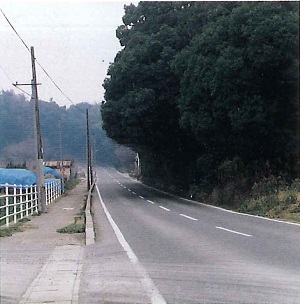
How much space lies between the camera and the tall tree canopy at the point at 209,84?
24797 mm

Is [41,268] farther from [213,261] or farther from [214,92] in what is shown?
[214,92]

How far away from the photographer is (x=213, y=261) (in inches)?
425

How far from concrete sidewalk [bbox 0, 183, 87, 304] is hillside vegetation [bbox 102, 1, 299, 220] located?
8.04m

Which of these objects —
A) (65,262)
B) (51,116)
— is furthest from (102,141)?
(65,262)

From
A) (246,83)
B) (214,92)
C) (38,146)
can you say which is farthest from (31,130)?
(246,83)

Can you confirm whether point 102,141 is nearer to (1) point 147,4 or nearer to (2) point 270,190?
(1) point 147,4

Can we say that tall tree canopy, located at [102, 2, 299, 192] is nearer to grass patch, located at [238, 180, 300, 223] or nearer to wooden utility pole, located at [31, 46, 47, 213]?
grass patch, located at [238, 180, 300, 223]

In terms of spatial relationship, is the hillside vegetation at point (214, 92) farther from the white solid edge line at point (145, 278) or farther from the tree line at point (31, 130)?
the white solid edge line at point (145, 278)

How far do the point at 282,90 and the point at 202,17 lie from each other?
990 cm

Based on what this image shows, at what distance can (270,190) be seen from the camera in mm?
26328

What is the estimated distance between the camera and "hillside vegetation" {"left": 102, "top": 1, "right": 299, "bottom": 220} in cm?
2484

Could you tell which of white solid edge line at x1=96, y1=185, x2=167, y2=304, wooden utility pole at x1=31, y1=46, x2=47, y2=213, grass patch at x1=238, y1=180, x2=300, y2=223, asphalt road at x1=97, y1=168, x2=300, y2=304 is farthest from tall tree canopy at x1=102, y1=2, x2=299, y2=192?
wooden utility pole at x1=31, y1=46, x2=47, y2=213

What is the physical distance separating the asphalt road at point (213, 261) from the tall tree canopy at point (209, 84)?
4629mm

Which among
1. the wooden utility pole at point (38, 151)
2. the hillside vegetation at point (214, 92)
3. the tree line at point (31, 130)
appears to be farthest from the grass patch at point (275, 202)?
the tree line at point (31, 130)
